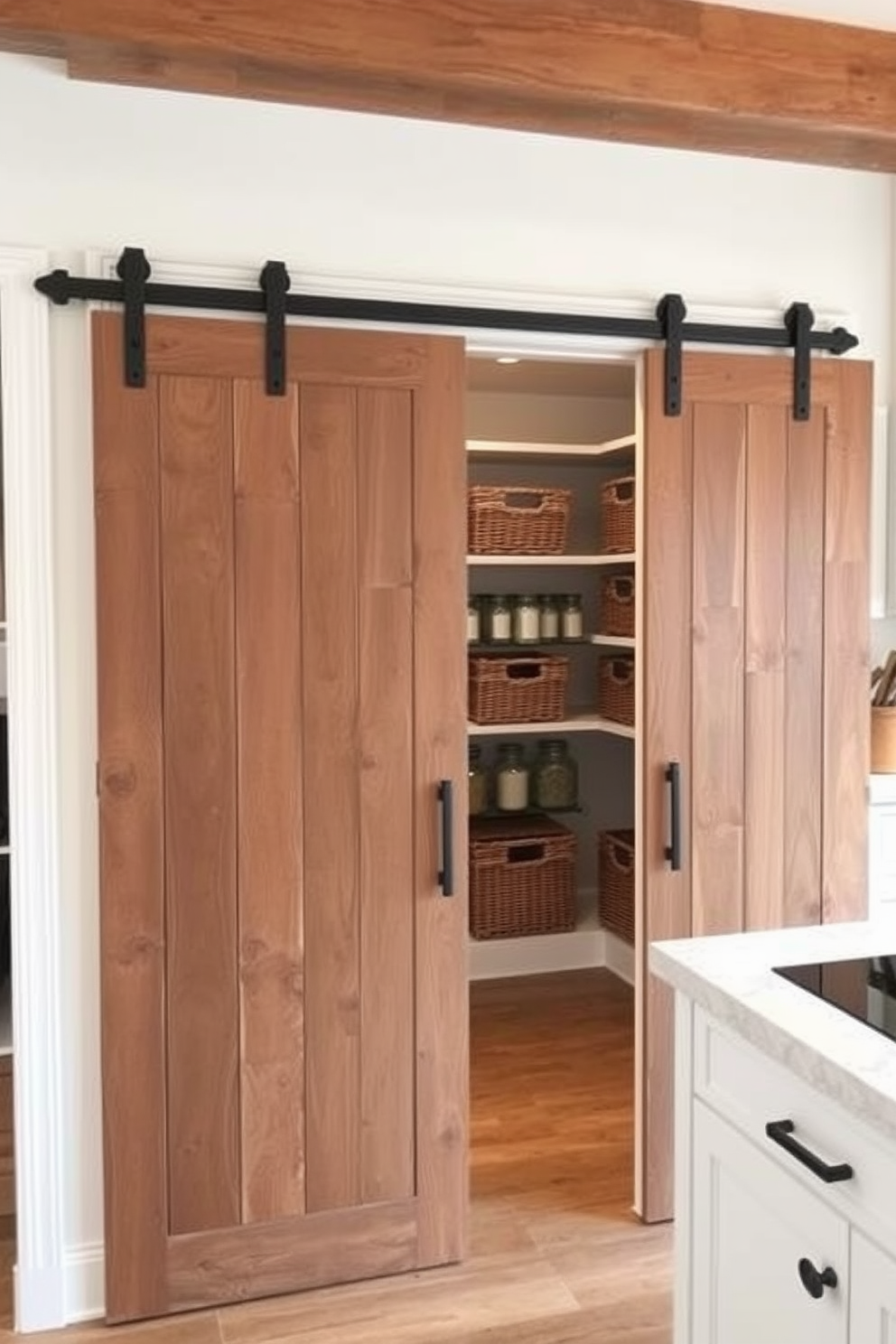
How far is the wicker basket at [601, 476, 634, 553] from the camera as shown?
385 cm

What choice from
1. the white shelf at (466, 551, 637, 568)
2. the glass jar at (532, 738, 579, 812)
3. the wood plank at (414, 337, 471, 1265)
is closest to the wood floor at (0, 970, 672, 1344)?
the wood plank at (414, 337, 471, 1265)

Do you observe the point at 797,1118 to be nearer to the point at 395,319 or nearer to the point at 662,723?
the point at 662,723

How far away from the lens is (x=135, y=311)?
2314 millimetres

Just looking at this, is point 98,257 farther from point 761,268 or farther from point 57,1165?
point 57,1165

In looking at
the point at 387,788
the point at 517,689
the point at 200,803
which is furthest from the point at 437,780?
the point at 517,689

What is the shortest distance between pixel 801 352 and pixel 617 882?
88.2 inches

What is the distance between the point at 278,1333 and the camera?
2.38 m

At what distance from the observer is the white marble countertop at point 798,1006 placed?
1.28m

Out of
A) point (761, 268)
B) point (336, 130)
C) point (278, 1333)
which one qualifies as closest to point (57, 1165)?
point (278, 1333)

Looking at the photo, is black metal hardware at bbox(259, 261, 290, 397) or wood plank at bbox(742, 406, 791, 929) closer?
black metal hardware at bbox(259, 261, 290, 397)

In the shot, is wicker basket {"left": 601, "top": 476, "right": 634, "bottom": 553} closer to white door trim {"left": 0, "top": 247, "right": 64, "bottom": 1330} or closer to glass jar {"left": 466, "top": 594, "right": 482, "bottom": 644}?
glass jar {"left": 466, "top": 594, "right": 482, "bottom": 644}

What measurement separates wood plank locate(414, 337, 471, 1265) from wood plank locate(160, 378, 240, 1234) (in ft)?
1.33

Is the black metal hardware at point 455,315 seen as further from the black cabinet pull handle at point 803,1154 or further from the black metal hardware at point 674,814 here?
the black cabinet pull handle at point 803,1154

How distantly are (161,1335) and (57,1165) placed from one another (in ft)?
1.32
